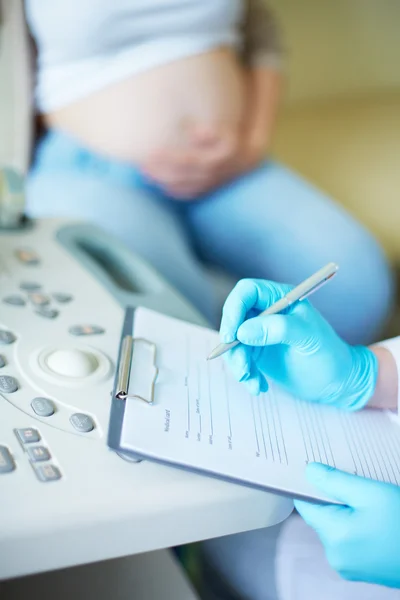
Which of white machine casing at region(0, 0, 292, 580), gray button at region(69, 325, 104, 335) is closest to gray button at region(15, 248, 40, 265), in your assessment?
white machine casing at region(0, 0, 292, 580)

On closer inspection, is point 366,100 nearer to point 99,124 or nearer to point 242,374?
point 99,124

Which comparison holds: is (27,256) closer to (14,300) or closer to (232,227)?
(14,300)

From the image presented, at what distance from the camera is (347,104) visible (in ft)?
4.19

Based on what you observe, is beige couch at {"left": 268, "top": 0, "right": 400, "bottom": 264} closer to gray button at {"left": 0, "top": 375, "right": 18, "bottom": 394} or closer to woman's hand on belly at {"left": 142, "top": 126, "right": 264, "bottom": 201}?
woman's hand on belly at {"left": 142, "top": 126, "right": 264, "bottom": 201}

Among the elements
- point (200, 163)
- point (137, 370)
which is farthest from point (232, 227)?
point (137, 370)

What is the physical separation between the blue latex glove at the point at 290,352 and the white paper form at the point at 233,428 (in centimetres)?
1

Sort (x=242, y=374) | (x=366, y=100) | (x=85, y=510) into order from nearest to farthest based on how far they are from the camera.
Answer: (x=85, y=510), (x=242, y=374), (x=366, y=100)

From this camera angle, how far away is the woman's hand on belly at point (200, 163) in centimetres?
85

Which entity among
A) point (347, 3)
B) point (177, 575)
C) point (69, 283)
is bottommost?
point (177, 575)

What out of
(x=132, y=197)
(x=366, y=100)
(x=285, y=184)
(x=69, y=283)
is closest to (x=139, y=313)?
(x=69, y=283)

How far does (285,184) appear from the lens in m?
0.94

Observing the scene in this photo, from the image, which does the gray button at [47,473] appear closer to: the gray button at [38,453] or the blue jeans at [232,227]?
Result: the gray button at [38,453]

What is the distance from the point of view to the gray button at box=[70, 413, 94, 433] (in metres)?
0.35

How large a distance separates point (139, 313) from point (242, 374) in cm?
11
